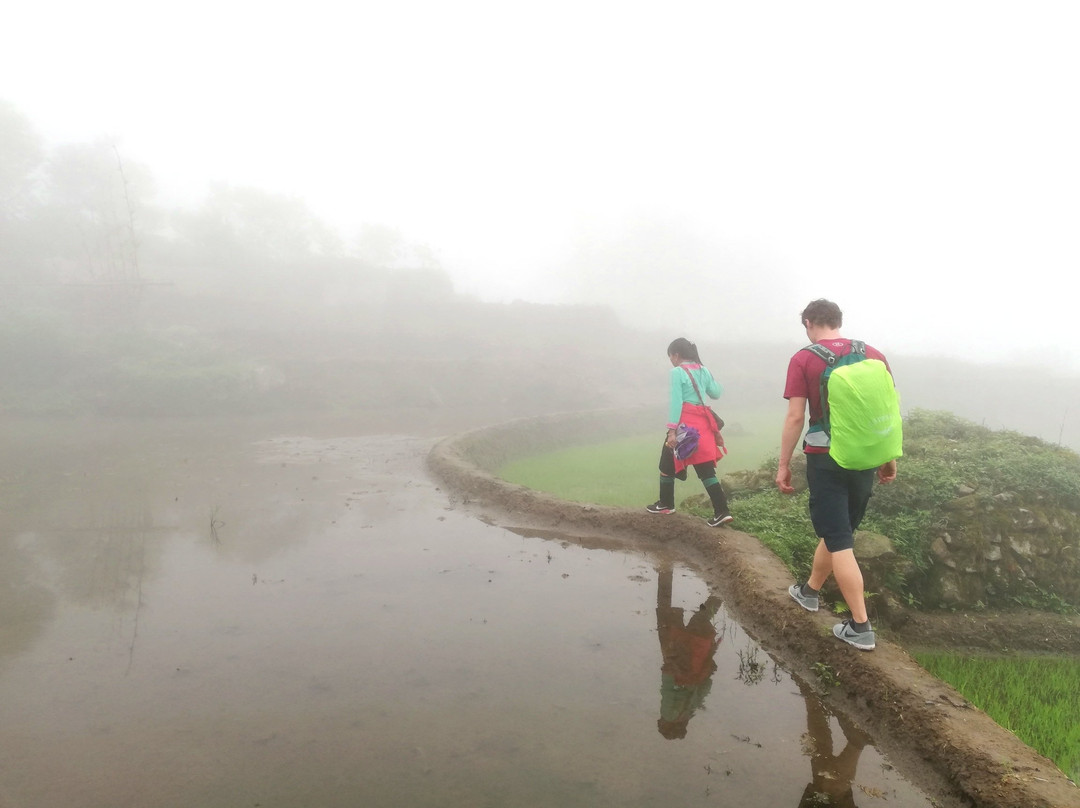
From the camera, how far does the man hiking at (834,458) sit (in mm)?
3604

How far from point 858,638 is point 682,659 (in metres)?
1.06

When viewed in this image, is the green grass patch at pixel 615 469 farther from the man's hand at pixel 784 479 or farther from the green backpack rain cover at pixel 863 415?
the green backpack rain cover at pixel 863 415

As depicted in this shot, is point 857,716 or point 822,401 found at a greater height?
point 822,401

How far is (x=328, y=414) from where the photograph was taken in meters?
19.6

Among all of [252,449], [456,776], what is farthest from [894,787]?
[252,449]

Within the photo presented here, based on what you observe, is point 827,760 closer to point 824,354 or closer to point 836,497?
point 836,497

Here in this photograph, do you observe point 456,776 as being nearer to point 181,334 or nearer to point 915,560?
point 915,560

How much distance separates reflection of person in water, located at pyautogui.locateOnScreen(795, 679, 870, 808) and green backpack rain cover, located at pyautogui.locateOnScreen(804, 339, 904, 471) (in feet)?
4.53

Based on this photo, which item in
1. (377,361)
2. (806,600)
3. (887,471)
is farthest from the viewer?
(377,361)

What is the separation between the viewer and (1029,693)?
4.01 meters

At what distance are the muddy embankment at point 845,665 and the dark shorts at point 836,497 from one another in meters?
0.63

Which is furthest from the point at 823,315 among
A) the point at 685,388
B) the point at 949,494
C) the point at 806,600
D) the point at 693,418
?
the point at 949,494

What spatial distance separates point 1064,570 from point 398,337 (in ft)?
92.3

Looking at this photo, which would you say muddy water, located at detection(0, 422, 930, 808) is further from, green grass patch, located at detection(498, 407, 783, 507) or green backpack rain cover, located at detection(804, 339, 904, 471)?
green grass patch, located at detection(498, 407, 783, 507)
